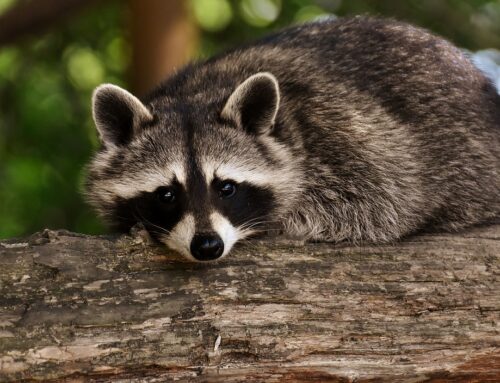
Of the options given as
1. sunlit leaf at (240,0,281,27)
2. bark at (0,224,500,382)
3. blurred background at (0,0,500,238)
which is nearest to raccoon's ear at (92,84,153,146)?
bark at (0,224,500,382)

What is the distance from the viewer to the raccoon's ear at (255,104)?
4441mm

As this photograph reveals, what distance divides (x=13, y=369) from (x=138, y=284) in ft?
2.29

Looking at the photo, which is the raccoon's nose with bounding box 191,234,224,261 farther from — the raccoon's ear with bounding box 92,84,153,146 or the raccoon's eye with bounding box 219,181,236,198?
the raccoon's ear with bounding box 92,84,153,146

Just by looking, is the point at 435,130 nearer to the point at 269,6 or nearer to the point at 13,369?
the point at 13,369

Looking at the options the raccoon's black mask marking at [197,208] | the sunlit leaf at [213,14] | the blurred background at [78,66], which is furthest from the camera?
the sunlit leaf at [213,14]

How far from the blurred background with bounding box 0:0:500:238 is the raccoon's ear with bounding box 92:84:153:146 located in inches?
127

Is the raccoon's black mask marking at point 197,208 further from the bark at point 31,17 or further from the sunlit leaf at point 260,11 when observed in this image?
the sunlit leaf at point 260,11

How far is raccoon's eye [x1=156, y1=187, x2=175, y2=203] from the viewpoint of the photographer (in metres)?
4.25

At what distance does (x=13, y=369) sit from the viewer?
11.6ft

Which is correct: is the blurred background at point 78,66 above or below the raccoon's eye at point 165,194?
below


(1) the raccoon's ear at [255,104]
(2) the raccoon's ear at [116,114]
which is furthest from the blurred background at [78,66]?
(1) the raccoon's ear at [255,104]

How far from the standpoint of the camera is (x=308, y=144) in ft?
15.8

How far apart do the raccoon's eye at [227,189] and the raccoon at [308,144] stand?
10 millimetres

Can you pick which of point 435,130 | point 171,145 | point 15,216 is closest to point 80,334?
point 171,145
